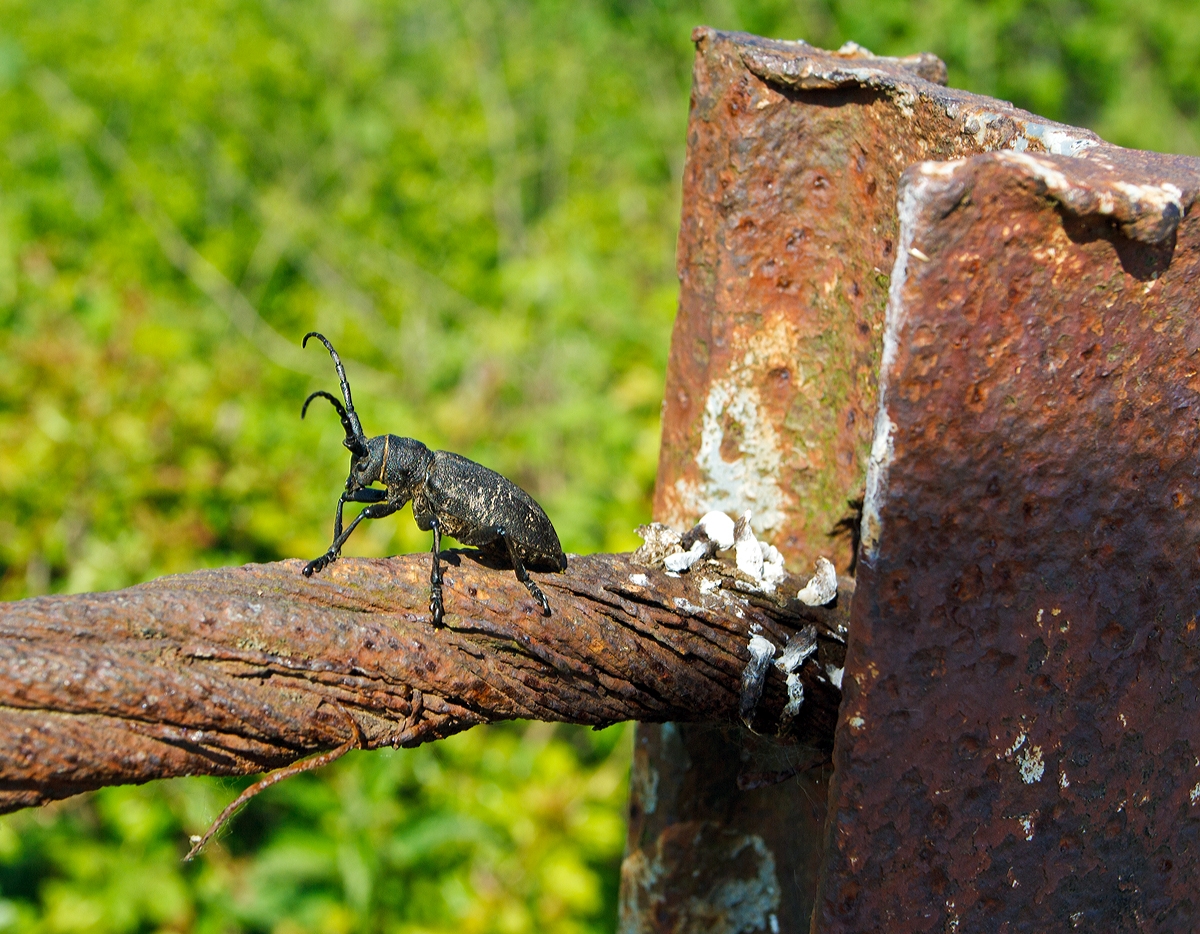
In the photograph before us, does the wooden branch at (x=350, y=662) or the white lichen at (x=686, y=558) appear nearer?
the wooden branch at (x=350, y=662)

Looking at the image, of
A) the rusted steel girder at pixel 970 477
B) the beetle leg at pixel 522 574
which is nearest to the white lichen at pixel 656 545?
the beetle leg at pixel 522 574

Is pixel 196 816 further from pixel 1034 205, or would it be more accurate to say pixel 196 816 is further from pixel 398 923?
pixel 1034 205

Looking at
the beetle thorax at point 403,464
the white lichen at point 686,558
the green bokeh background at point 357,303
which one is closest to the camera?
the white lichen at point 686,558

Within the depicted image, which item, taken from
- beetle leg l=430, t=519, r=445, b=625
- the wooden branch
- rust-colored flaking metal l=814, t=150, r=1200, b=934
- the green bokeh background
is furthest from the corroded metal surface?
the green bokeh background

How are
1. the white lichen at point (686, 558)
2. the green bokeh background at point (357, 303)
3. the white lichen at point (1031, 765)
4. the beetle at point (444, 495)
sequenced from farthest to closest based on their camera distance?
the green bokeh background at point (357, 303) < the beetle at point (444, 495) < the white lichen at point (686, 558) < the white lichen at point (1031, 765)

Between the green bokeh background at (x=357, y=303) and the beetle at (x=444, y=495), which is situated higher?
the green bokeh background at (x=357, y=303)

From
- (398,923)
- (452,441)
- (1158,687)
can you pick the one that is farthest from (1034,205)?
(452,441)

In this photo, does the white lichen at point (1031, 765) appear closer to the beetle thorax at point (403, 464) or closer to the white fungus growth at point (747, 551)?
the white fungus growth at point (747, 551)
